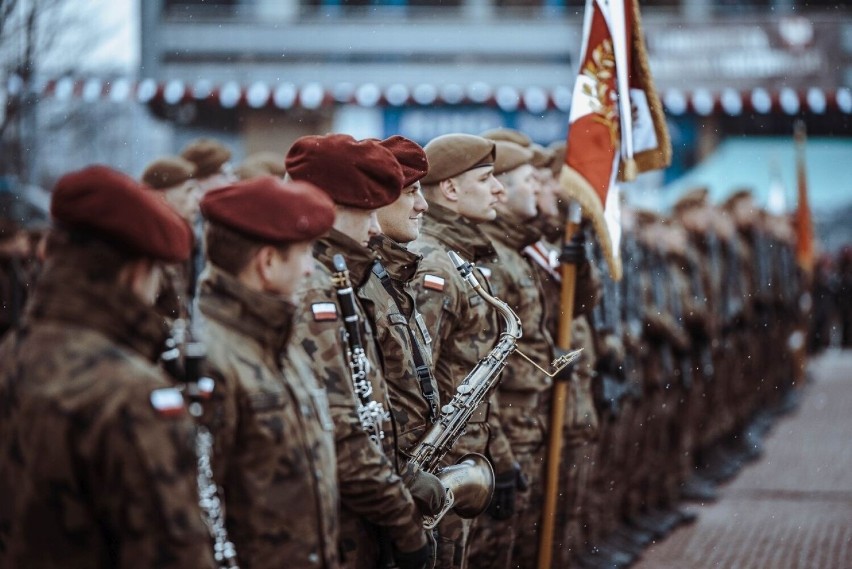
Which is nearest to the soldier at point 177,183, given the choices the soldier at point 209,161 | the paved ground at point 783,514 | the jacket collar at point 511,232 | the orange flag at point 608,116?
the soldier at point 209,161

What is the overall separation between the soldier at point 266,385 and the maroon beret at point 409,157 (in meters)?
1.64

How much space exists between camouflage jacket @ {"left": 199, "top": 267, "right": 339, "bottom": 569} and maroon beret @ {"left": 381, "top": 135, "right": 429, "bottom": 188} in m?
1.80

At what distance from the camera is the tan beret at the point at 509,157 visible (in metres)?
7.32

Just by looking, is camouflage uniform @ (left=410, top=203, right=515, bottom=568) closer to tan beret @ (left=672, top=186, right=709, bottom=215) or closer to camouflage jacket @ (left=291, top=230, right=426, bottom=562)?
camouflage jacket @ (left=291, top=230, right=426, bottom=562)

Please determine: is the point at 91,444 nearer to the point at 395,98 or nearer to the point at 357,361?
the point at 357,361

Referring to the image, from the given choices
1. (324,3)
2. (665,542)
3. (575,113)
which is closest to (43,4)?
(575,113)

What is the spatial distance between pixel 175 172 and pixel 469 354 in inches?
107

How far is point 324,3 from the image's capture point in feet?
91.8

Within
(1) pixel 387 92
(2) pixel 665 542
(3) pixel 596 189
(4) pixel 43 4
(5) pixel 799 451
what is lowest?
(5) pixel 799 451

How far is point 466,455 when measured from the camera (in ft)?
17.3

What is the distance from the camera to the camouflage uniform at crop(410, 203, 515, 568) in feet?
18.7

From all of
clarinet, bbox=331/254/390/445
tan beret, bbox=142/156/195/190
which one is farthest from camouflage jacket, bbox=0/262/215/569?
tan beret, bbox=142/156/195/190

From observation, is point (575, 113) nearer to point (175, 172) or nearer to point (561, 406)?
point (561, 406)

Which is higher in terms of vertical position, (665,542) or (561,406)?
(561,406)
